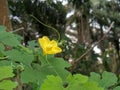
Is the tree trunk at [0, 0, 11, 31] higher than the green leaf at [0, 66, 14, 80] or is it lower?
higher

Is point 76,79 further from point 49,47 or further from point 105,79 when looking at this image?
point 105,79

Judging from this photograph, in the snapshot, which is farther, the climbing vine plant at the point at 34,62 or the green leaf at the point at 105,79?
the green leaf at the point at 105,79

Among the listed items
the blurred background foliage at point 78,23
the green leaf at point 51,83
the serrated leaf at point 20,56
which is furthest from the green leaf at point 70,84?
the blurred background foliage at point 78,23

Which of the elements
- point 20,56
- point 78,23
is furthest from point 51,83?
point 78,23

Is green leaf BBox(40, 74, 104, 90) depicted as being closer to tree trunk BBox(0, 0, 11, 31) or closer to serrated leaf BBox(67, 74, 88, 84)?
serrated leaf BBox(67, 74, 88, 84)

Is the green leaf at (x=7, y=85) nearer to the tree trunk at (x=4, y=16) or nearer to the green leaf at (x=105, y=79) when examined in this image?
the green leaf at (x=105, y=79)

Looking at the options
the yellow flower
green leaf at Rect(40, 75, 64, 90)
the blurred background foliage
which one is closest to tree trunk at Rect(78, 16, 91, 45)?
the blurred background foliage

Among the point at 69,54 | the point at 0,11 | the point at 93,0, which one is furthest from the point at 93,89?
the point at 93,0

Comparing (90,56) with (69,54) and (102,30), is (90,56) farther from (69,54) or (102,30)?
(102,30)

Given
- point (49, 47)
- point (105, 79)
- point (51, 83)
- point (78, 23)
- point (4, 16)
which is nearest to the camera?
point (51, 83)

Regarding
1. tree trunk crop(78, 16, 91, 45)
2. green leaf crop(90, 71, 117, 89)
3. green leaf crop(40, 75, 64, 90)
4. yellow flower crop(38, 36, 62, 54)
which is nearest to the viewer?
green leaf crop(40, 75, 64, 90)
